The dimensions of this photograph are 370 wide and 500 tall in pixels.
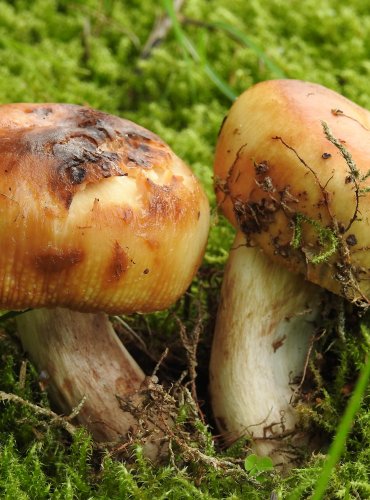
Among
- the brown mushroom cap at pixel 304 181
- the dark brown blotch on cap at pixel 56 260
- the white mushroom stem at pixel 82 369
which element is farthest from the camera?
the white mushroom stem at pixel 82 369

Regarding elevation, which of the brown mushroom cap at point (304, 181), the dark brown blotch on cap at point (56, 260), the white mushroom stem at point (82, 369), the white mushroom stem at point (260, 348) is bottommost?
the white mushroom stem at point (82, 369)

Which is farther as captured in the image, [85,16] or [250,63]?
[85,16]

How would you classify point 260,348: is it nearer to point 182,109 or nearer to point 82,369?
point 82,369

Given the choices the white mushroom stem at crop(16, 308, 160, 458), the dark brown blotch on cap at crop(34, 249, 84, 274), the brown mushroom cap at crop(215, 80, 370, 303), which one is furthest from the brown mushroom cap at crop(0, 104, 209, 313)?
the white mushroom stem at crop(16, 308, 160, 458)

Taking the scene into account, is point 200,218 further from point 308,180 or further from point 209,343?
point 209,343

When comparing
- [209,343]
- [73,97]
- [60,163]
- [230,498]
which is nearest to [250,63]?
[73,97]

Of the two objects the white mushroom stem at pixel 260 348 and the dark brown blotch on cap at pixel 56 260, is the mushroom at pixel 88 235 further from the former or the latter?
the white mushroom stem at pixel 260 348

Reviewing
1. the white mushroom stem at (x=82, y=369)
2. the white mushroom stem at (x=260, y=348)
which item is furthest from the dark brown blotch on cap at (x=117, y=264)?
the white mushroom stem at (x=260, y=348)
